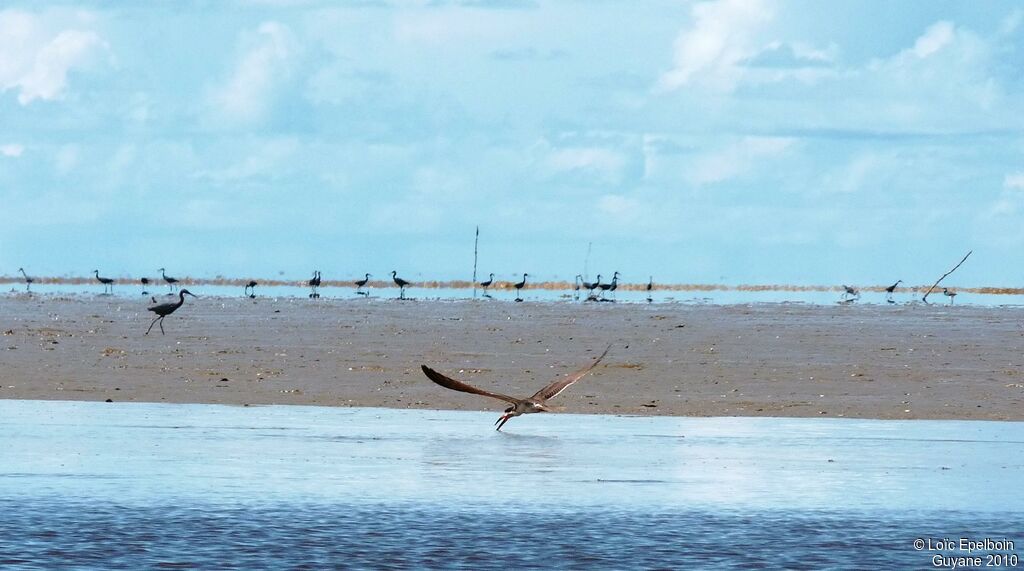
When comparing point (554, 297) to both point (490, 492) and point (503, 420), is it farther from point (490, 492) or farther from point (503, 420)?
point (490, 492)

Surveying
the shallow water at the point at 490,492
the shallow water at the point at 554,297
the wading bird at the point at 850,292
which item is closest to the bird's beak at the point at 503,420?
the shallow water at the point at 490,492

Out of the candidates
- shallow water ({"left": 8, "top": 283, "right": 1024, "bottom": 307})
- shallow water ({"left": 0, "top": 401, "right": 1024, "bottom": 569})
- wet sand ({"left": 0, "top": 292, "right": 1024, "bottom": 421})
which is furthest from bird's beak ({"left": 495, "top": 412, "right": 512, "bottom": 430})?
shallow water ({"left": 8, "top": 283, "right": 1024, "bottom": 307})

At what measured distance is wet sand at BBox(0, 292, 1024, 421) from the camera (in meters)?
18.6

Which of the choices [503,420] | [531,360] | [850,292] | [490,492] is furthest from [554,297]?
[490,492]

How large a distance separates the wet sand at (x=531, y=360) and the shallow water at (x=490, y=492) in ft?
7.68

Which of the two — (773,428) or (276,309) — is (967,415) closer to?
(773,428)

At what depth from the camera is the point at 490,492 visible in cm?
1127

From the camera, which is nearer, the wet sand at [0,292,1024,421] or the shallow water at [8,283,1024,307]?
the wet sand at [0,292,1024,421]

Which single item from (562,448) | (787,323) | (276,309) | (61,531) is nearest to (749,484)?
(562,448)

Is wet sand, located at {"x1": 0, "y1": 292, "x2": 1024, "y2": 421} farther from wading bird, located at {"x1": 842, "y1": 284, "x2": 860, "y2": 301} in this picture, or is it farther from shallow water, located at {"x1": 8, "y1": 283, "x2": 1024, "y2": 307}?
wading bird, located at {"x1": 842, "y1": 284, "x2": 860, "y2": 301}

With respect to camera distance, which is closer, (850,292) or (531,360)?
(531,360)

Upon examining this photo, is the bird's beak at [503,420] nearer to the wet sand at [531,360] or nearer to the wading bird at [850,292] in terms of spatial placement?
the wet sand at [531,360]

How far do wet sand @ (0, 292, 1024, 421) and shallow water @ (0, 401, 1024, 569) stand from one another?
2.34 m

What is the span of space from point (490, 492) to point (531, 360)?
12.5 m
